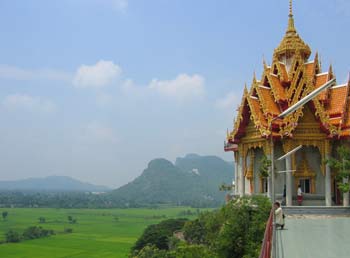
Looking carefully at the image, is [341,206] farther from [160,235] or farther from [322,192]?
[160,235]

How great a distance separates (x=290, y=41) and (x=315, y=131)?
19.1 feet

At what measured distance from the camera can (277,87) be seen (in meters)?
23.2

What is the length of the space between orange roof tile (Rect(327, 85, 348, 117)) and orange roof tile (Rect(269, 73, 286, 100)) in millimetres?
2317

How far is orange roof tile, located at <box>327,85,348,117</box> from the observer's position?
867 inches

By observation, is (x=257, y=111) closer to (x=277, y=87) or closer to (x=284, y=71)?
(x=277, y=87)

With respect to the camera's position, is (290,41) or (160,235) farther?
(160,235)

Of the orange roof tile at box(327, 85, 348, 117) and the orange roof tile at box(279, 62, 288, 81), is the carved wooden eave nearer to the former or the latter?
the orange roof tile at box(279, 62, 288, 81)

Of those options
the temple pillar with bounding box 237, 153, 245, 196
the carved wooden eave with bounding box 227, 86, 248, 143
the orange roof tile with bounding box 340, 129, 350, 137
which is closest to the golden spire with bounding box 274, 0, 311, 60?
the carved wooden eave with bounding box 227, 86, 248, 143

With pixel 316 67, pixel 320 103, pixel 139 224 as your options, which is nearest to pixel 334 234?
pixel 320 103

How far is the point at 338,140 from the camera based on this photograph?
21766 mm

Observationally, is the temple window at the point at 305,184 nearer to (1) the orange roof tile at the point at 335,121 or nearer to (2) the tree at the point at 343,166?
(2) the tree at the point at 343,166

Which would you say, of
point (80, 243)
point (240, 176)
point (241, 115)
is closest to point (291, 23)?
point (241, 115)

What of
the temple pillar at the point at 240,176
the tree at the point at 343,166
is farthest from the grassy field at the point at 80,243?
the tree at the point at 343,166

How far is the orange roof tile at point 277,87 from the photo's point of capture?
22828mm
